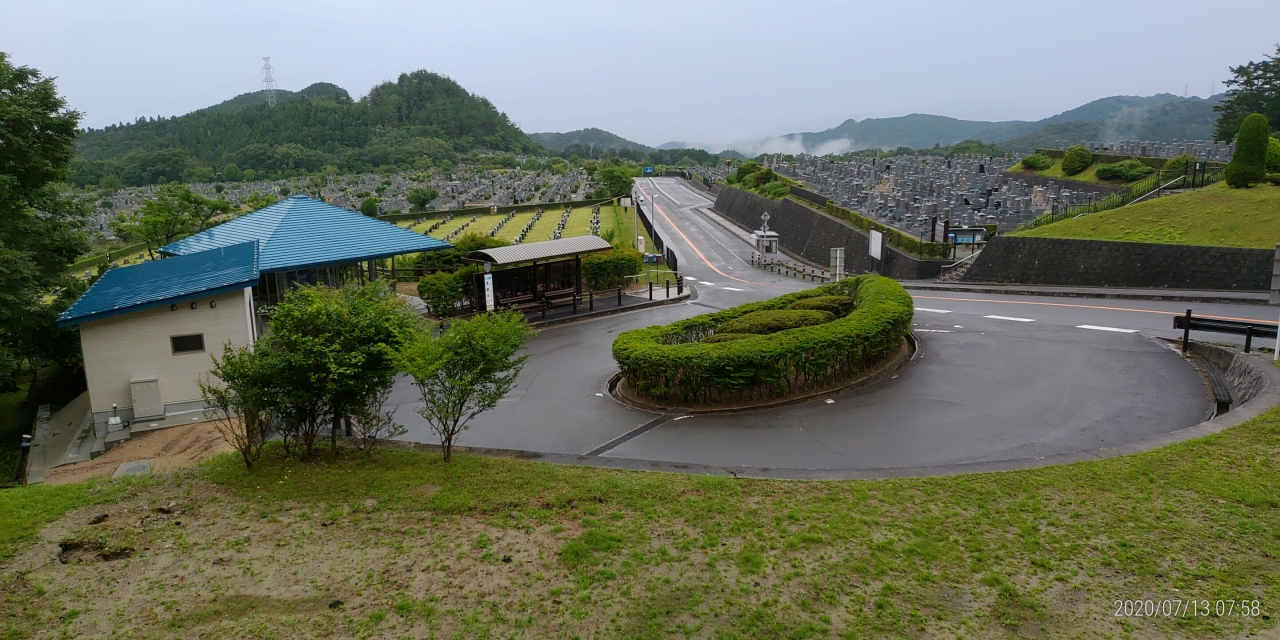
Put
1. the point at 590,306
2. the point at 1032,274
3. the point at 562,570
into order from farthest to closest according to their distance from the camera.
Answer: the point at 1032,274
the point at 590,306
the point at 562,570

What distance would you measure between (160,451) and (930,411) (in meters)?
12.7

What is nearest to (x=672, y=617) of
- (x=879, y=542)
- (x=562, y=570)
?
(x=562, y=570)

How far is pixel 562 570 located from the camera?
582cm

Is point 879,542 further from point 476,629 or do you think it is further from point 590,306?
point 590,306

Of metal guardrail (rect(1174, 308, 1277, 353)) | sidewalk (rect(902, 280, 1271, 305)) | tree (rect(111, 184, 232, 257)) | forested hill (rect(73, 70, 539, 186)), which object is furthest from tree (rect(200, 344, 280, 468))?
forested hill (rect(73, 70, 539, 186))

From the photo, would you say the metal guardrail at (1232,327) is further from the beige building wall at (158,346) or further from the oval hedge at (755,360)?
the beige building wall at (158,346)

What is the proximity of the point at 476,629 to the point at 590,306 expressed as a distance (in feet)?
57.6

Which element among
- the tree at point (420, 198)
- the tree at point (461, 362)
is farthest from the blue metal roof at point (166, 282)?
the tree at point (420, 198)

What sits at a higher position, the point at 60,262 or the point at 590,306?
the point at 60,262

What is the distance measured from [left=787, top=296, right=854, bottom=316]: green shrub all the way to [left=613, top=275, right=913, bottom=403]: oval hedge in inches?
83.7

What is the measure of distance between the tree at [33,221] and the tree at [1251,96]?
54645mm

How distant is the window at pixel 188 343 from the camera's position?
12.7 metres

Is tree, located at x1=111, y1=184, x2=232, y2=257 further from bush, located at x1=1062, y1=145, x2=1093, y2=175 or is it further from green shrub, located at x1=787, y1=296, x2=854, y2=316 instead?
bush, located at x1=1062, y1=145, x2=1093, y2=175

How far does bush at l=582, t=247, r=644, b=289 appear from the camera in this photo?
987 inches
